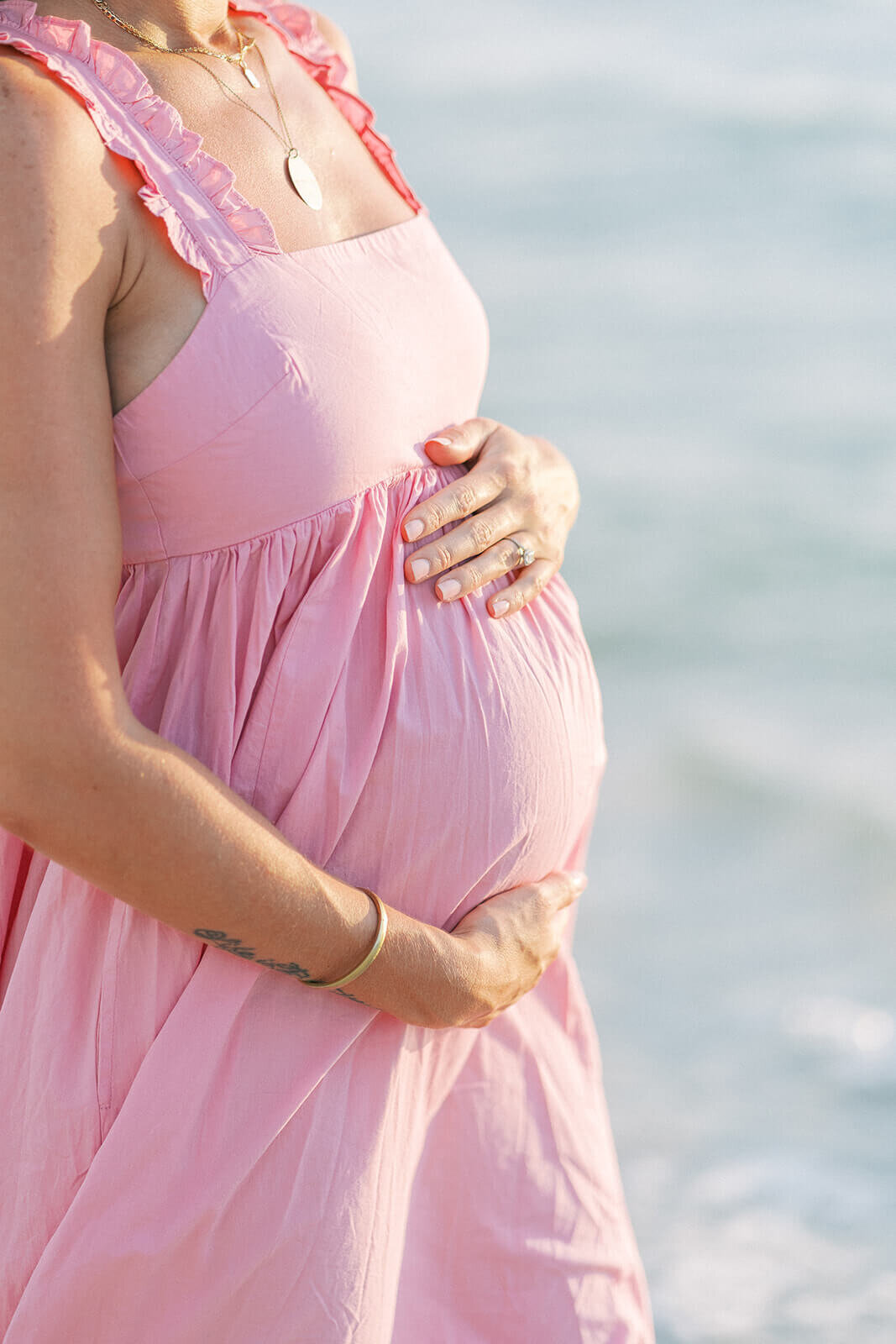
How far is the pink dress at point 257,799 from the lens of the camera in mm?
1226

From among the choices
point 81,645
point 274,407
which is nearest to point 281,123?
point 274,407

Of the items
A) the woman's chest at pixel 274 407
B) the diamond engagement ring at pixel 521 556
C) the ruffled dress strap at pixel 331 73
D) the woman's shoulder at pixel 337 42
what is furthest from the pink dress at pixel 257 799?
the woman's shoulder at pixel 337 42

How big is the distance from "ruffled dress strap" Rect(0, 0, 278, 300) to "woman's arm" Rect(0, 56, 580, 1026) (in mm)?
34

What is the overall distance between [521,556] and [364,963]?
1.53 ft

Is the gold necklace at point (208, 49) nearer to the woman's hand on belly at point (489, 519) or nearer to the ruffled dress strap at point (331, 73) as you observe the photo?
the ruffled dress strap at point (331, 73)

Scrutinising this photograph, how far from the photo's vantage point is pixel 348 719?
1.30 meters

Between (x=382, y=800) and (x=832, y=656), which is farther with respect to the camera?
(x=832, y=656)

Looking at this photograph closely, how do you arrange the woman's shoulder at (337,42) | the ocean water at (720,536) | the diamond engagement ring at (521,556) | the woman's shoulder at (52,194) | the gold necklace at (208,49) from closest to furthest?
the woman's shoulder at (52,194) < the gold necklace at (208,49) < the diamond engagement ring at (521,556) < the woman's shoulder at (337,42) < the ocean water at (720,536)

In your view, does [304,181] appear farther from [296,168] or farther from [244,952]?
[244,952]

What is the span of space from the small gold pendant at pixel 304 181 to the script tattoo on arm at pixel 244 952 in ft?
2.25

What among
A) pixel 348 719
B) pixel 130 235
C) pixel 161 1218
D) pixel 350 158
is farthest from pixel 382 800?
pixel 350 158

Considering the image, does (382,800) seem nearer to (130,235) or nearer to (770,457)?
(130,235)

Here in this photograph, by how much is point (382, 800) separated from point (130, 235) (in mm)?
527

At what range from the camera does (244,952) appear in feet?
4.07
